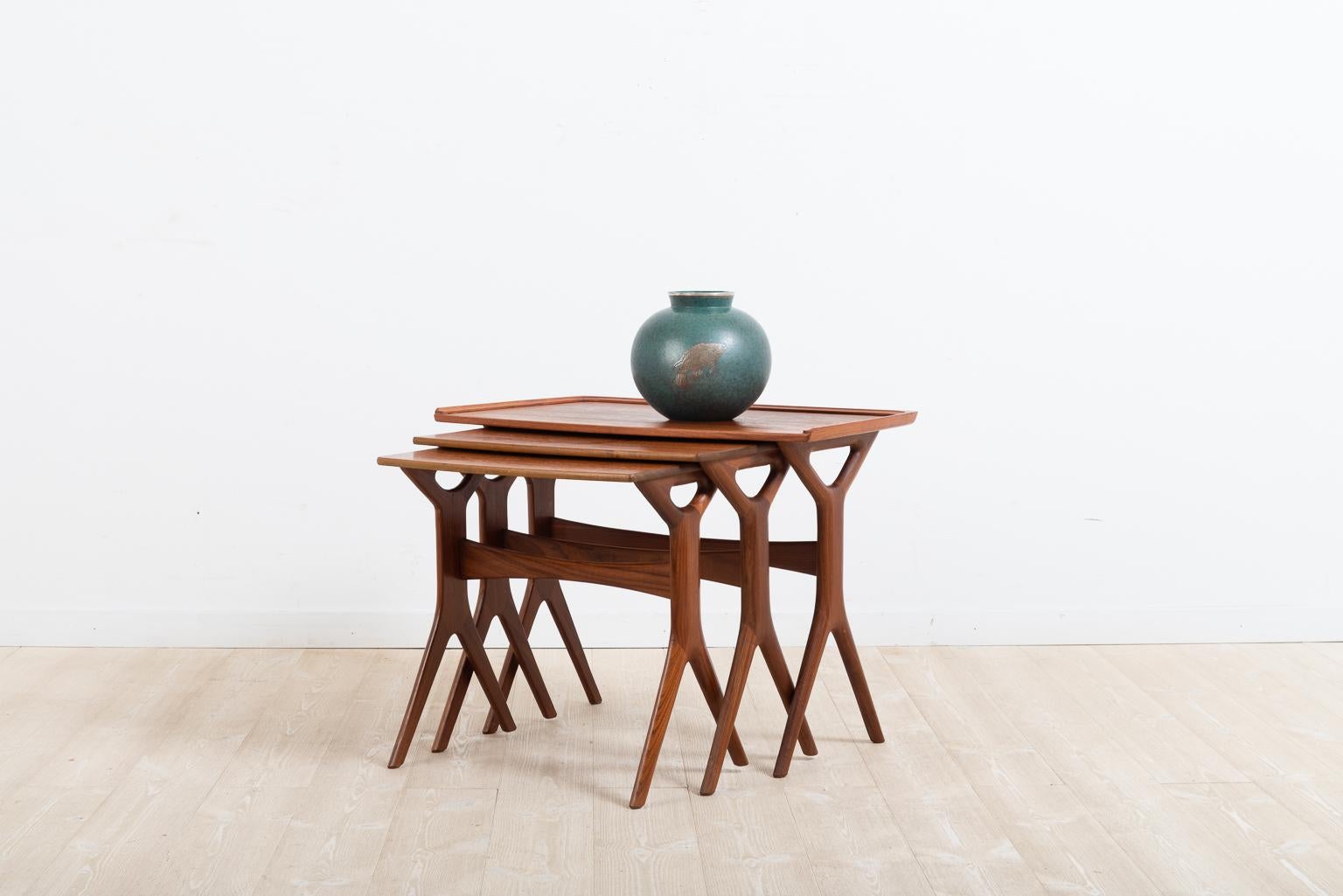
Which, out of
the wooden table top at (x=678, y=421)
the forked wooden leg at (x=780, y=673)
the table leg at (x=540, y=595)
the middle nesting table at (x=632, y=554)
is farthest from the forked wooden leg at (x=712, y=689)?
the table leg at (x=540, y=595)

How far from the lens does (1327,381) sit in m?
3.47

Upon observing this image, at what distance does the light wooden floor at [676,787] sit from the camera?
207 cm

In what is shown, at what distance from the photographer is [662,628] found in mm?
3459

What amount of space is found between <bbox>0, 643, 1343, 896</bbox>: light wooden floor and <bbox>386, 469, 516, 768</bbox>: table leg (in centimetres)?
9

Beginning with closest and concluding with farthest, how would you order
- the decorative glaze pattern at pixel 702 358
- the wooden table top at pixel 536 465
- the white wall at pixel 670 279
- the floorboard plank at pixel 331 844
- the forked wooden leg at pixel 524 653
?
1. the floorboard plank at pixel 331 844
2. the wooden table top at pixel 536 465
3. the decorative glaze pattern at pixel 702 358
4. the forked wooden leg at pixel 524 653
5. the white wall at pixel 670 279

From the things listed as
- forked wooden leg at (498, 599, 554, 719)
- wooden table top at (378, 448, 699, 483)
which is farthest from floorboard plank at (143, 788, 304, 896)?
wooden table top at (378, 448, 699, 483)

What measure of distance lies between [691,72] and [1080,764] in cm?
182

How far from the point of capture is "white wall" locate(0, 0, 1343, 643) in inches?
132

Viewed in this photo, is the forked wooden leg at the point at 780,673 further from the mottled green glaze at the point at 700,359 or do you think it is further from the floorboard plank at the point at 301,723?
the floorboard plank at the point at 301,723

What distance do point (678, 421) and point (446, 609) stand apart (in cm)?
55

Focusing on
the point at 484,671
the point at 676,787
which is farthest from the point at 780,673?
the point at 484,671

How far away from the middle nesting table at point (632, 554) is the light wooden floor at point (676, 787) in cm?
14

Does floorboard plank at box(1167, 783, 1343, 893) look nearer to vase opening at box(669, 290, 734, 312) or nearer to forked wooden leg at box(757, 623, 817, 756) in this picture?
forked wooden leg at box(757, 623, 817, 756)

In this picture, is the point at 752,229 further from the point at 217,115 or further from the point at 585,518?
the point at 217,115
